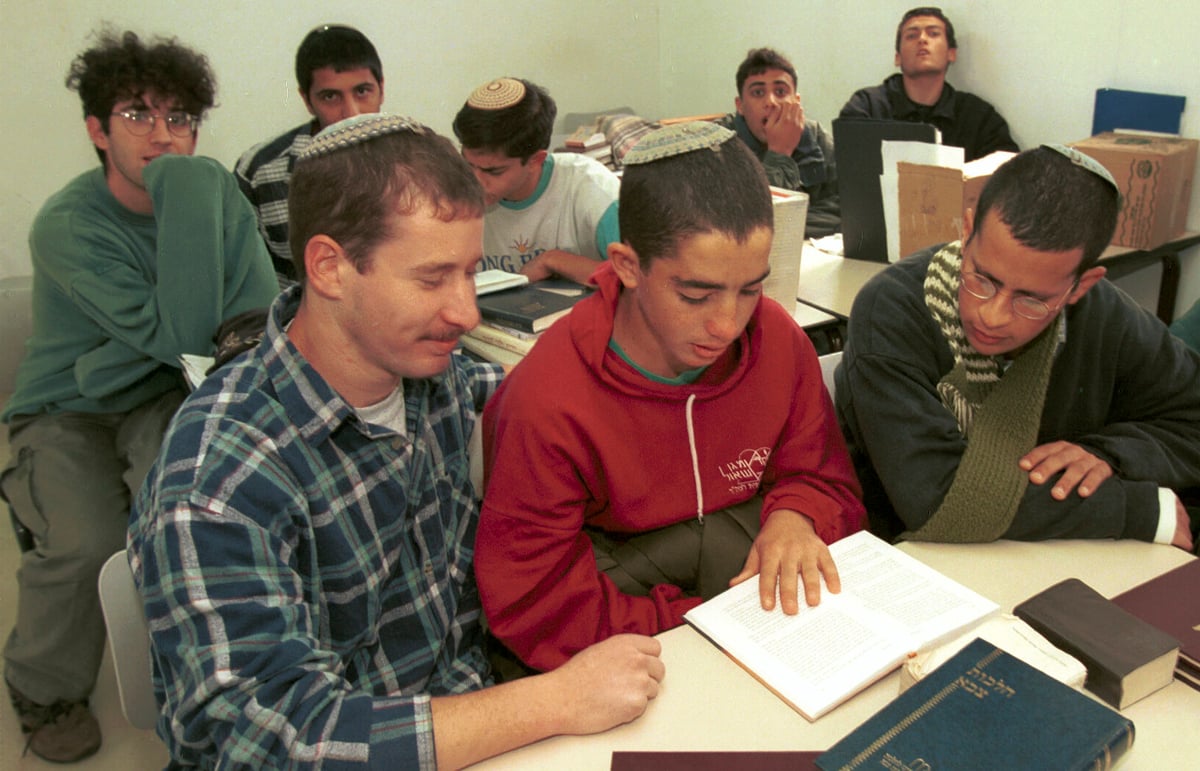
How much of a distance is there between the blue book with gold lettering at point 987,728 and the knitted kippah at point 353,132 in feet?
2.80

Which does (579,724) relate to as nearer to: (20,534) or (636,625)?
(636,625)

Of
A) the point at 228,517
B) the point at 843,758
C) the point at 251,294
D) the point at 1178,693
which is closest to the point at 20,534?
the point at 251,294

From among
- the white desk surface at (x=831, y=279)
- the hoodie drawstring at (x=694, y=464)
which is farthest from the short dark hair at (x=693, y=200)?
the white desk surface at (x=831, y=279)

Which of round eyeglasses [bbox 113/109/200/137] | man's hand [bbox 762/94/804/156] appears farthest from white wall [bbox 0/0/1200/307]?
round eyeglasses [bbox 113/109/200/137]

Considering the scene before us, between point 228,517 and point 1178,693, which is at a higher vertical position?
point 228,517

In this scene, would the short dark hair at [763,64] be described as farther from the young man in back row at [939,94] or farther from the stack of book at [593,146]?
the stack of book at [593,146]

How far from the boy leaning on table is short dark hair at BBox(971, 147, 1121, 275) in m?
0.37

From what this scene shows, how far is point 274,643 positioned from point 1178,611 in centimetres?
107

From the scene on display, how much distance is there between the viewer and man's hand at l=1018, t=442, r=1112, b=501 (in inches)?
51.8

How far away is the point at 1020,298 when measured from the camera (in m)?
1.33

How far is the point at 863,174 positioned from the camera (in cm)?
276

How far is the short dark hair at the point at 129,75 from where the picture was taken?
207 centimetres

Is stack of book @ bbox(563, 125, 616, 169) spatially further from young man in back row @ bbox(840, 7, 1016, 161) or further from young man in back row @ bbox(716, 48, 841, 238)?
young man in back row @ bbox(840, 7, 1016, 161)

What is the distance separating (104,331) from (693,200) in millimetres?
1577
